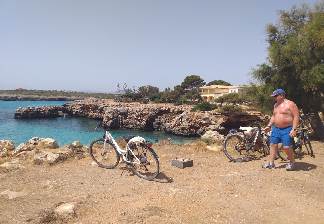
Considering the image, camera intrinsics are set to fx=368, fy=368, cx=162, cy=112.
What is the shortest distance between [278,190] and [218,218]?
2354mm

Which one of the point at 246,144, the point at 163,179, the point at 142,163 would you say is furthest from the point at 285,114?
the point at 142,163

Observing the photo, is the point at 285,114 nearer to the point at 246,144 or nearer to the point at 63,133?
the point at 246,144

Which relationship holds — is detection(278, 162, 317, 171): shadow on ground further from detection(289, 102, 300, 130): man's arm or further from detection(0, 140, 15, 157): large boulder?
detection(0, 140, 15, 157): large boulder

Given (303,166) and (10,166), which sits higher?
(303,166)

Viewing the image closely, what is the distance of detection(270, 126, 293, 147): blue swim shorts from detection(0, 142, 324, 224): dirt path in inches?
31.2

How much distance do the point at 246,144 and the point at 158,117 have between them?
172 ft

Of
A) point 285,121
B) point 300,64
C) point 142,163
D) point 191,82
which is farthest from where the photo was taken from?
point 191,82

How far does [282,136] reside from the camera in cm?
979

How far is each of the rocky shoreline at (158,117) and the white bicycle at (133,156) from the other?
82.1 ft

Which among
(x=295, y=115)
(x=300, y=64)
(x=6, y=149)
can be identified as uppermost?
(x=300, y=64)

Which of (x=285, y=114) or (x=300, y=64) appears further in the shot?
(x=300, y=64)

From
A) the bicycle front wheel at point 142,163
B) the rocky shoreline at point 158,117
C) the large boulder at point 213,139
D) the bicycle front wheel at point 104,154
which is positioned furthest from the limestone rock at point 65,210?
the rocky shoreline at point 158,117

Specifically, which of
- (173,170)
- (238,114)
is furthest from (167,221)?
(238,114)

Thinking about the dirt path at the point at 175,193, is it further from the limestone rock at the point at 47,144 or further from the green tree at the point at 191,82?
the green tree at the point at 191,82
